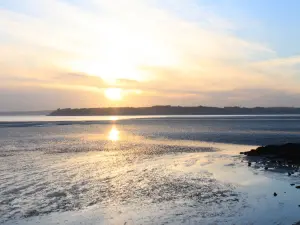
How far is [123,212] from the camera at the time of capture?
13898 mm

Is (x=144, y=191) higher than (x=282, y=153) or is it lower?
lower

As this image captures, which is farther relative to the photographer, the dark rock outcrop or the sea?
the dark rock outcrop

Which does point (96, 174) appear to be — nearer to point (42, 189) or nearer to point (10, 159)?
point (42, 189)

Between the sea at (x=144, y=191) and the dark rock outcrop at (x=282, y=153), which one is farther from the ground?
the dark rock outcrop at (x=282, y=153)

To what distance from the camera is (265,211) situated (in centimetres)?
1393

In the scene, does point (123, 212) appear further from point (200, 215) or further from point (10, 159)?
point (10, 159)

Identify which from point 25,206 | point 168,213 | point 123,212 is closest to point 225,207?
point 168,213

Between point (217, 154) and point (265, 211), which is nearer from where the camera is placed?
point (265, 211)

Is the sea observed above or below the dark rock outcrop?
below

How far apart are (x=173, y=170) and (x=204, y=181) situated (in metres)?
4.07

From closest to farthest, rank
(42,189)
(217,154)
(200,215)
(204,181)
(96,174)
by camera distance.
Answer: (200,215) → (42,189) → (204,181) → (96,174) → (217,154)

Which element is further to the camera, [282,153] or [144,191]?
[282,153]

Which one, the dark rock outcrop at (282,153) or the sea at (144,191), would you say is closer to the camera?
the sea at (144,191)

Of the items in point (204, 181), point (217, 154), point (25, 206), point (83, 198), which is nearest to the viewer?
point (25, 206)
